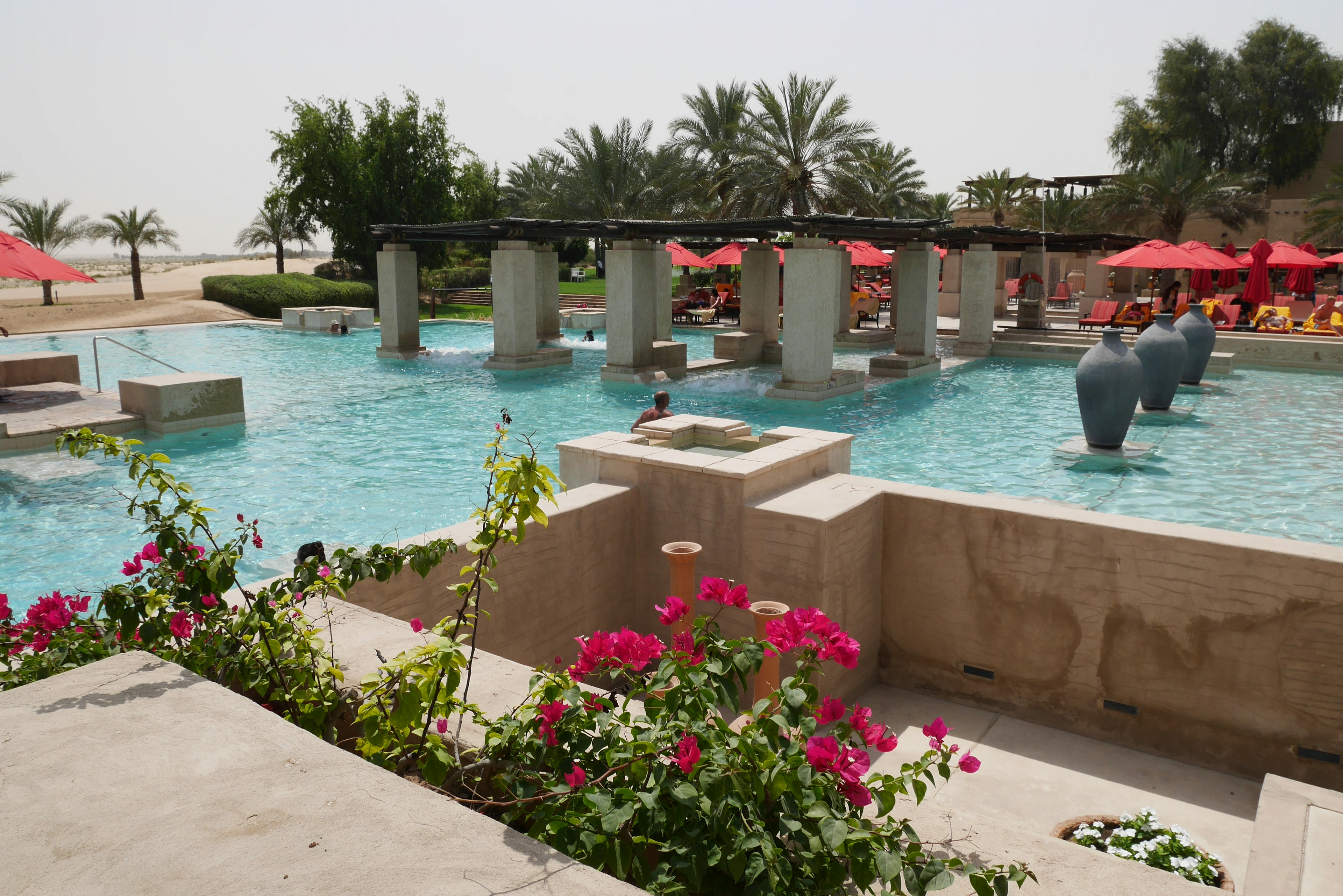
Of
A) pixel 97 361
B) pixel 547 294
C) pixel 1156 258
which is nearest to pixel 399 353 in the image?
pixel 547 294

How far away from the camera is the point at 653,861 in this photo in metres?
2.68

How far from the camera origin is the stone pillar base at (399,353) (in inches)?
938

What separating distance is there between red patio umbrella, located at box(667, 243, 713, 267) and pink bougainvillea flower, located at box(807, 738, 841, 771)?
90.5ft

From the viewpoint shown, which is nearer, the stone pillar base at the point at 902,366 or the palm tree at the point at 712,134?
the stone pillar base at the point at 902,366

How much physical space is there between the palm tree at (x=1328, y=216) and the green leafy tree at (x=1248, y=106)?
781cm

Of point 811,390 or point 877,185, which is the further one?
point 877,185

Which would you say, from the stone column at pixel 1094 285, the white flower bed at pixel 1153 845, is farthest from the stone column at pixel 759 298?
the white flower bed at pixel 1153 845

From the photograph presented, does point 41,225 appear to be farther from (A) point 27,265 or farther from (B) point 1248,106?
(B) point 1248,106

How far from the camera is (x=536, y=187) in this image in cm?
4384

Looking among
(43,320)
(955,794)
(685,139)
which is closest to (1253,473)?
(955,794)

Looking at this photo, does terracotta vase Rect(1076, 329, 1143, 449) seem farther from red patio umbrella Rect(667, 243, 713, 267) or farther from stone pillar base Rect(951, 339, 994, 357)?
red patio umbrella Rect(667, 243, 713, 267)

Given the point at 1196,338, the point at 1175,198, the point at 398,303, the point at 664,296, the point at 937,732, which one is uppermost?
the point at 1175,198

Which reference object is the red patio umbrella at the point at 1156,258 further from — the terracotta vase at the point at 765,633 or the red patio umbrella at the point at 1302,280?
the terracotta vase at the point at 765,633

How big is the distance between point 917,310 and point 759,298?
Result: 174 inches
